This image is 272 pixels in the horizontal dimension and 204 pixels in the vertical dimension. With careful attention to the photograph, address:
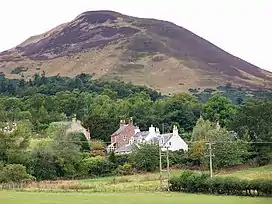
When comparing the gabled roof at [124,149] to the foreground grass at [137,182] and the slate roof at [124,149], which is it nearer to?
the slate roof at [124,149]

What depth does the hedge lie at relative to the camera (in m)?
43.4

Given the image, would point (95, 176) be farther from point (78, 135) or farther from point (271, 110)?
point (271, 110)

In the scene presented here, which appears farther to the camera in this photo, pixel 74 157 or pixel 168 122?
pixel 168 122

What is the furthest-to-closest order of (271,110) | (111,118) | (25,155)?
(111,118) → (271,110) → (25,155)

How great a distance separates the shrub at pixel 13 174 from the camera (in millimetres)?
57059

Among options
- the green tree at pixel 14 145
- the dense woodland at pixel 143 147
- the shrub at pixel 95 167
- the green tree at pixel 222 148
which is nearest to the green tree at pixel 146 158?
the dense woodland at pixel 143 147

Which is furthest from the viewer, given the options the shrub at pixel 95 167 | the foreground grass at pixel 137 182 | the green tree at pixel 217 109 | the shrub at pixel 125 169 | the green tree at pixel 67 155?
the green tree at pixel 217 109

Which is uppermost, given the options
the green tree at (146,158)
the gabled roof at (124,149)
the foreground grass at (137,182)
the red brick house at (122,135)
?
the red brick house at (122,135)

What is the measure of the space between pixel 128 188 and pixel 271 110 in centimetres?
3119

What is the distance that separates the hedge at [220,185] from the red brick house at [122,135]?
39.3m

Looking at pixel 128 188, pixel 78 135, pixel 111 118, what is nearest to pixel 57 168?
pixel 78 135

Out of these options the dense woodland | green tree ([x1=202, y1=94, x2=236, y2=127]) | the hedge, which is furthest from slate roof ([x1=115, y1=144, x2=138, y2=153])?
the hedge

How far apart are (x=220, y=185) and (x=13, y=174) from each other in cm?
2214

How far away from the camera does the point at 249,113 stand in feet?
251
